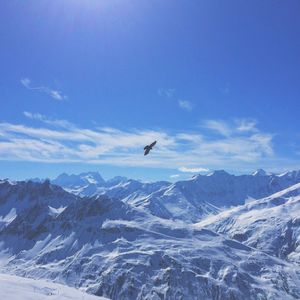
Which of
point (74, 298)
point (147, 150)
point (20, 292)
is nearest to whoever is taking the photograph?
point (147, 150)

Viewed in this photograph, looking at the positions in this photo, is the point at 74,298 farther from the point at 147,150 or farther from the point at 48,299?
the point at 147,150

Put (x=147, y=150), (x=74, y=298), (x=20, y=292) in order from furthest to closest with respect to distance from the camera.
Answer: (x=74, y=298) → (x=20, y=292) → (x=147, y=150)

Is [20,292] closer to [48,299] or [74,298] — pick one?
[48,299]

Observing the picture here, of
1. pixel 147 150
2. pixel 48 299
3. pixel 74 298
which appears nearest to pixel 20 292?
pixel 48 299

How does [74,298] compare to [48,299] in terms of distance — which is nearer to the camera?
[48,299]

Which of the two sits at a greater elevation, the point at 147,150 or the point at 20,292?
the point at 147,150

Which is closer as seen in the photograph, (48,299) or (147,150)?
(147,150)

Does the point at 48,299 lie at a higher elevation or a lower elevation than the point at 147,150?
lower

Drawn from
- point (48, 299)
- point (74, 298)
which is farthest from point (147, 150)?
point (74, 298)
